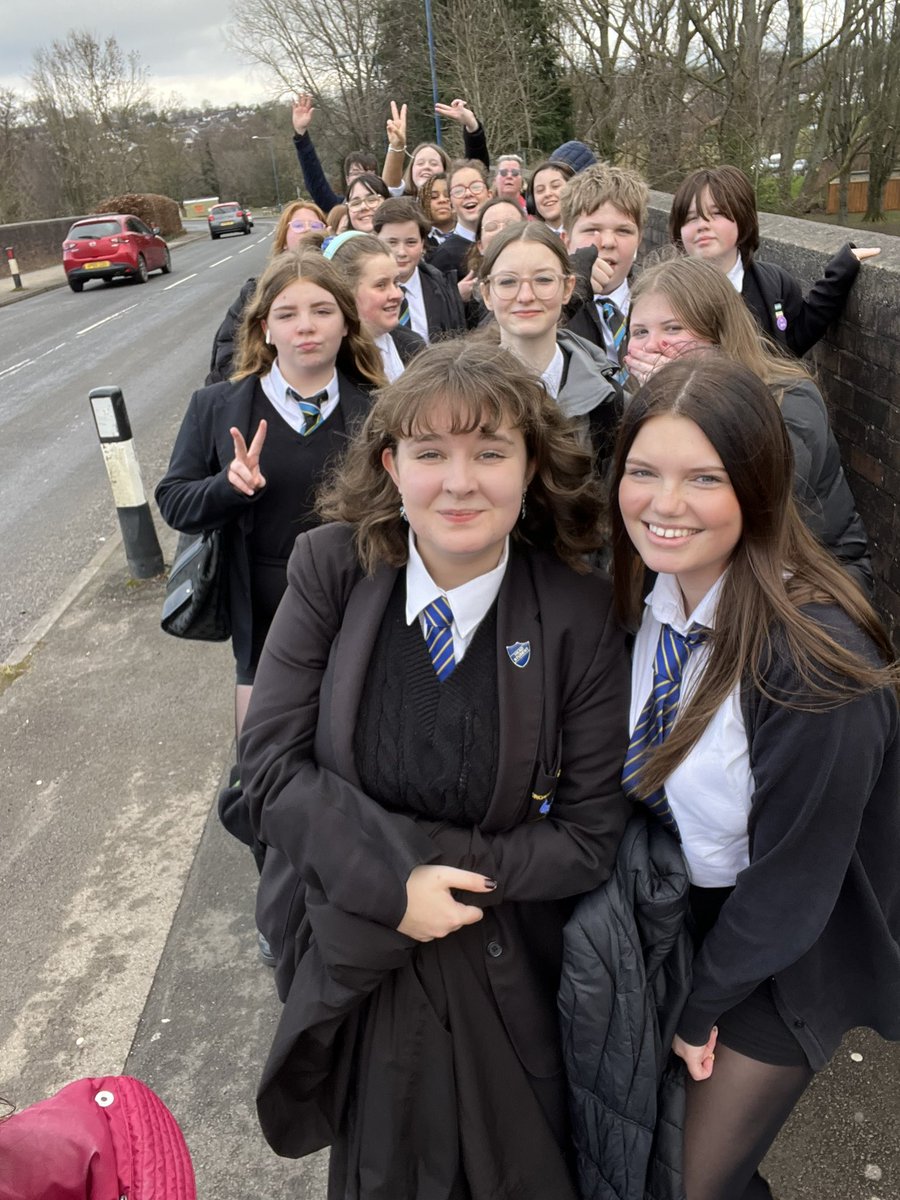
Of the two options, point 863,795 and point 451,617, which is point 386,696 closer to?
point 451,617

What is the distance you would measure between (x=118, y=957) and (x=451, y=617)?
2.03 m

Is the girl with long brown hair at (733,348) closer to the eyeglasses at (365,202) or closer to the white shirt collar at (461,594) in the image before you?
the white shirt collar at (461,594)

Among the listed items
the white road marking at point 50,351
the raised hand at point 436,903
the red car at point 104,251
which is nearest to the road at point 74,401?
the white road marking at point 50,351

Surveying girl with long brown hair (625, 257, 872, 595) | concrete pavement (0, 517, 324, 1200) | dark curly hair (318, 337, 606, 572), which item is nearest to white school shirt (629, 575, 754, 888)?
dark curly hair (318, 337, 606, 572)

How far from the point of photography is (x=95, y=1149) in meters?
1.35

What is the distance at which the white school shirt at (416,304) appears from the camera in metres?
4.57

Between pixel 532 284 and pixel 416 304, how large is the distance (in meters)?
1.98

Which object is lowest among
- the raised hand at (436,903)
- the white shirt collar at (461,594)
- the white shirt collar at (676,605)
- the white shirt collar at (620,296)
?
the raised hand at (436,903)

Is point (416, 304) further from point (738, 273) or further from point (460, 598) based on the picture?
point (460, 598)

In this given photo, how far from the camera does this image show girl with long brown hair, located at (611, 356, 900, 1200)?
1.49 metres

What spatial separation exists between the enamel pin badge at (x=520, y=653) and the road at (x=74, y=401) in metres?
4.45

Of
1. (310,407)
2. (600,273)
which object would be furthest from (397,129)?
(310,407)

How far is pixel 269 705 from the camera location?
177 centimetres

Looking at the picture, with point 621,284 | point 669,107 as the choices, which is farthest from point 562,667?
point 669,107
